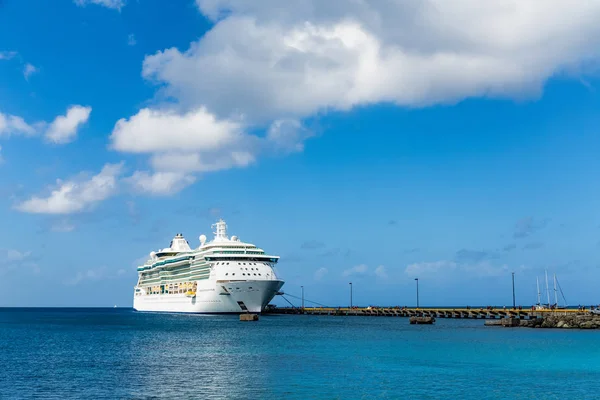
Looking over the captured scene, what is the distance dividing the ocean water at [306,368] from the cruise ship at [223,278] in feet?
107

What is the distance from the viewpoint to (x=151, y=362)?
131 ft

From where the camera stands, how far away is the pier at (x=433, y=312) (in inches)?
3403

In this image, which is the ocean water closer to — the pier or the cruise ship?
the pier

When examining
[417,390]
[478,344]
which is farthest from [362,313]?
[417,390]

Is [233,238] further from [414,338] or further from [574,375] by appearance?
[574,375]

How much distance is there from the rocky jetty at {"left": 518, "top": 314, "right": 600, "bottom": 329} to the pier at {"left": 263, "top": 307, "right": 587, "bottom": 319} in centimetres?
458

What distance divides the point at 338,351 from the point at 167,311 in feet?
254

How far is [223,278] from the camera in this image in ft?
299

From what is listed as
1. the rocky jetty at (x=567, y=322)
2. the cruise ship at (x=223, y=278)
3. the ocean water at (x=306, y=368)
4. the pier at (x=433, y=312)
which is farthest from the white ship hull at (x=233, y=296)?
the rocky jetty at (x=567, y=322)

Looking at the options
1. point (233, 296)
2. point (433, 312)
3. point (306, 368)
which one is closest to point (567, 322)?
point (433, 312)

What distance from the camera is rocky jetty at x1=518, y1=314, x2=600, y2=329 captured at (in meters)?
68.6

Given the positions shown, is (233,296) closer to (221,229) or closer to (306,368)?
(221,229)

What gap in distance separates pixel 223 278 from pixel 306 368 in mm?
56072

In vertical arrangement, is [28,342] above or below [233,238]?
below
